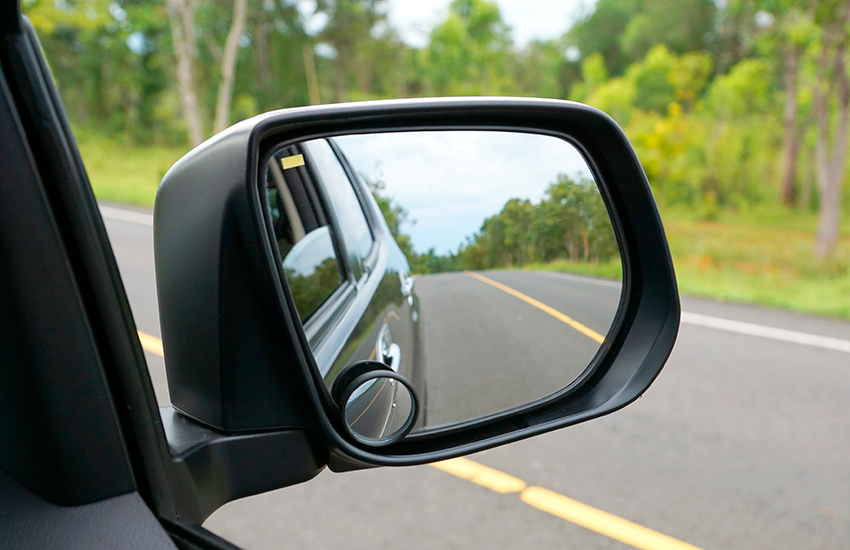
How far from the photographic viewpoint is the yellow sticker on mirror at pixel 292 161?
3.33 ft

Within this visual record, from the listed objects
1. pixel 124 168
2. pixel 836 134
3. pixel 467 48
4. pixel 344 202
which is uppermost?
pixel 467 48

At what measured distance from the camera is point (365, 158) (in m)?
1.18

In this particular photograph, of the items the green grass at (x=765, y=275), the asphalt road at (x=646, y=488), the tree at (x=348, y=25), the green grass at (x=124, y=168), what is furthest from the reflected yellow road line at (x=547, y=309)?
the tree at (x=348, y=25)

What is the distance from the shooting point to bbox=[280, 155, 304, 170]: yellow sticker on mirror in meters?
1.01

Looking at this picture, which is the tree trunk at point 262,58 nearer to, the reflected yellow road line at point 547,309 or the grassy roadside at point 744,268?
the grassy roadside at point 744,268

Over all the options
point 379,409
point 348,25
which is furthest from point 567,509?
point 348,25

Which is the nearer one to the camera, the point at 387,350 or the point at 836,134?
the point at 387,350

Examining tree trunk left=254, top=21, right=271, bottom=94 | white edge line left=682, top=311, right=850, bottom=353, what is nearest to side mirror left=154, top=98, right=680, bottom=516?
white edge line left=682, top=311, right=850, bottom=353

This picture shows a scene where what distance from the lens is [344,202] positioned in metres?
1.35

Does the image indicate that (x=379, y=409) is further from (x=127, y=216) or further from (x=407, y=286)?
(x=127, y=216)

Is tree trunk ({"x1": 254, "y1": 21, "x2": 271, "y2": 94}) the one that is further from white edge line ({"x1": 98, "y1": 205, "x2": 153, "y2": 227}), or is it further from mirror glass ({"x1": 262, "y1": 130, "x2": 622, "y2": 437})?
mirror glass ({"x1": 262, "y1": 130, "x2": 622, "y2": 437})

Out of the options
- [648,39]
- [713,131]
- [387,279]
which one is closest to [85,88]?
[713,131]

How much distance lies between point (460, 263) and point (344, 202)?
12.5 inches

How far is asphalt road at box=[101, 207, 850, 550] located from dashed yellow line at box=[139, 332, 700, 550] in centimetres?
5
